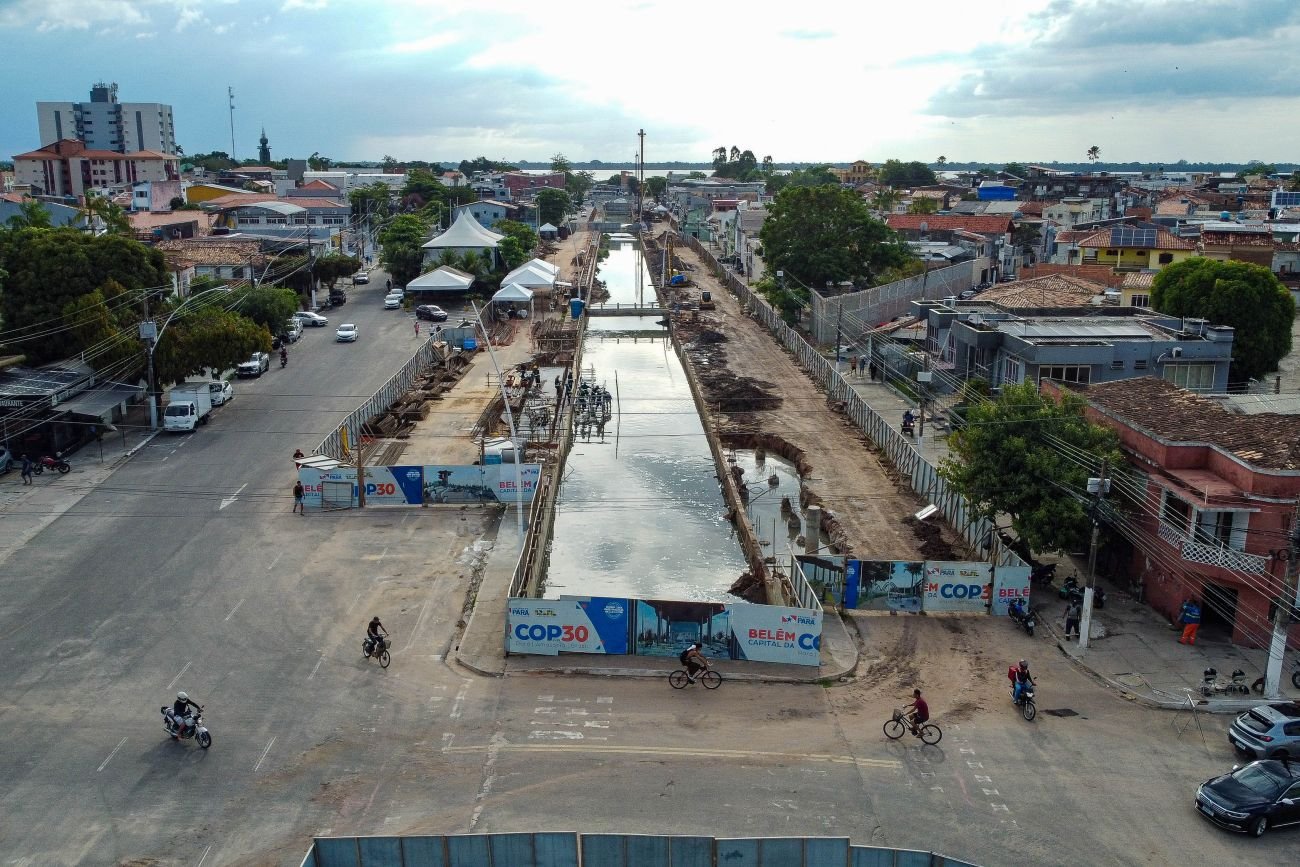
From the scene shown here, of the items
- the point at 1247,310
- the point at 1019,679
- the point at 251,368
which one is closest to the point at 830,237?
the point at 1247,310

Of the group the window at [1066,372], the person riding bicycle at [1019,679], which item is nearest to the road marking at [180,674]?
the person riding bicycle at [1019,679]

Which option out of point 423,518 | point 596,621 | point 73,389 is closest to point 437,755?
point 596,621

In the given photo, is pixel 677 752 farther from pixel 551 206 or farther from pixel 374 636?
A: pixel 551 206

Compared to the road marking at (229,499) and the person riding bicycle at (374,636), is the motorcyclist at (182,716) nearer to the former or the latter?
the person riding bicycle at (374,636)

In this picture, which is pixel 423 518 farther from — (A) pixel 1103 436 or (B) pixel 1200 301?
(B) pixel 1200 301

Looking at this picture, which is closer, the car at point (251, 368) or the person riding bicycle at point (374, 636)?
the person riding bicycle at point (374, 636)

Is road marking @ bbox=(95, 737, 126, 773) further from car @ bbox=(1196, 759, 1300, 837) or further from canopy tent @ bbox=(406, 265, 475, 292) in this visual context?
canopy tent @ bbox=(406, 265, 475, 292)
